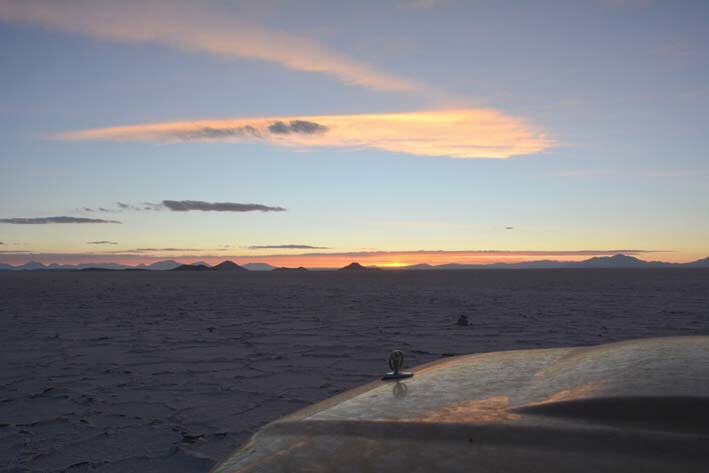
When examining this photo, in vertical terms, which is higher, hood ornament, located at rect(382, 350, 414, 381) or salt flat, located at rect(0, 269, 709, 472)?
hood ornament, located at rect(382, 350, 414, 381)

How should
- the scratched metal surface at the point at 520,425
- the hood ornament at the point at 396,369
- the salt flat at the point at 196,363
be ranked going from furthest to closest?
1. the salt flat at the point at 196,363
2. the hood ornament at the point at 396,369
3. the scratched metal surface at the point at 520,425

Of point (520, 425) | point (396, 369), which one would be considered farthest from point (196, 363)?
point (520, 425)

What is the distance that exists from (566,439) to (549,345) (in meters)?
6.26

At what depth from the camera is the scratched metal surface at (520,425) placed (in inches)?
51.5

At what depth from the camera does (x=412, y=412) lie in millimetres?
1713

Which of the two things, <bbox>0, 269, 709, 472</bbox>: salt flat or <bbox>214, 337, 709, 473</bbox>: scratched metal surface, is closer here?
<bbox>214, 337, 709, 473</bbox>: scratched metal surface

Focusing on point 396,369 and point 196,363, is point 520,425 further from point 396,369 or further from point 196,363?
point 196,363

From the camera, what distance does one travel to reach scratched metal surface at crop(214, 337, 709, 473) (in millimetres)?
1308

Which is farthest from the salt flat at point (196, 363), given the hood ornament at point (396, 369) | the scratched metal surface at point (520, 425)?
the scratched metal surface at point (520, 425)

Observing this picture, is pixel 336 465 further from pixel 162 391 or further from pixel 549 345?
pixel 549 345

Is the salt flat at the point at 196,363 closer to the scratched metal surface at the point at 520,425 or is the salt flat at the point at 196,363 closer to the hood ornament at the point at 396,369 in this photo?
A: the hood ornament at the point at 396,369

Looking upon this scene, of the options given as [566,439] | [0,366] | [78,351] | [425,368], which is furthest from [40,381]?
[566,439]

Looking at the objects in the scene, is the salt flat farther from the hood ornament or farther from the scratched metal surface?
the scratched metal surface

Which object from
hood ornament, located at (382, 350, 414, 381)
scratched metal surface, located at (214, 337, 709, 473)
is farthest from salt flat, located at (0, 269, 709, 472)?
scratched metal surface, located at (214, 337, 709, 473)
